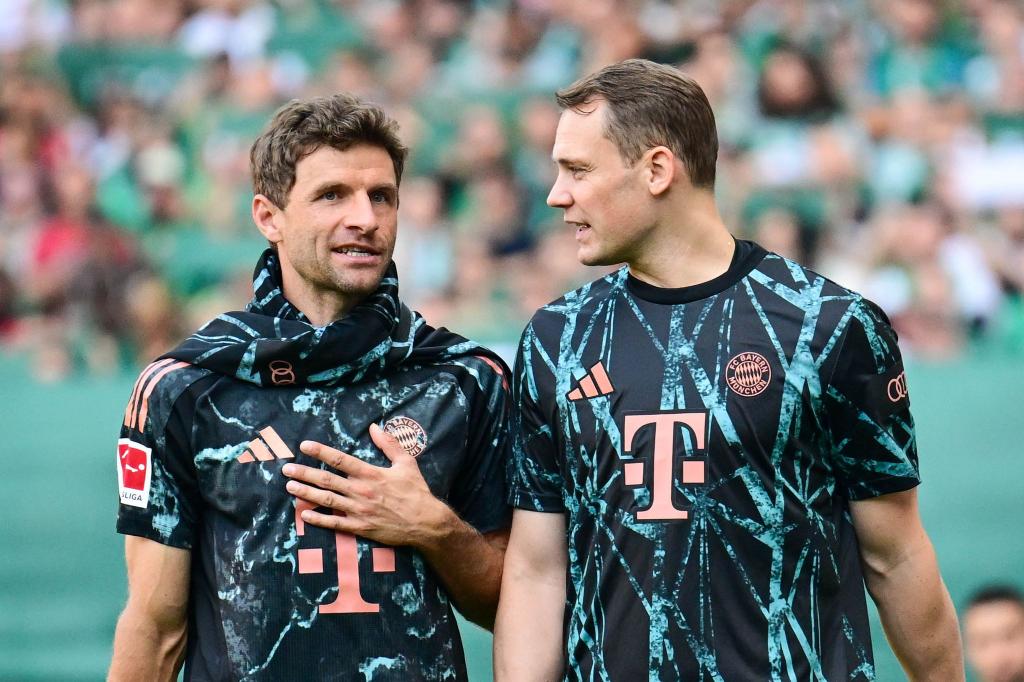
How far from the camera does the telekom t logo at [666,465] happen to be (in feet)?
9.28

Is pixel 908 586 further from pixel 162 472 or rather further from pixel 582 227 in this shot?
pixel 162 472

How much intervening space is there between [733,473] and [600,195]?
0.66 m

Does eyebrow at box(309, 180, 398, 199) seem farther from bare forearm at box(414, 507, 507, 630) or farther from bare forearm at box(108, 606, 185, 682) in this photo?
bare forearm at box(108, 606, 185, 682)

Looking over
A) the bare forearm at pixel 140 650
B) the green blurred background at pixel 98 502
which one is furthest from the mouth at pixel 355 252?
the green blurred background at pixel 98 502

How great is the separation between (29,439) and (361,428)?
4.75m

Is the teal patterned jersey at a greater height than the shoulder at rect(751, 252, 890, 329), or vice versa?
the shoulder at rect(751, 252, 890, 329)

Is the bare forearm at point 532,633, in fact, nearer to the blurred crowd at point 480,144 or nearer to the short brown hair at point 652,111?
the short brown hair at point 652,111

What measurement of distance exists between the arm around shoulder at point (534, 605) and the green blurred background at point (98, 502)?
3716 mm

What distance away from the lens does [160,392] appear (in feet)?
10.1

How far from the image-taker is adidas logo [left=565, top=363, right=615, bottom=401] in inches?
115

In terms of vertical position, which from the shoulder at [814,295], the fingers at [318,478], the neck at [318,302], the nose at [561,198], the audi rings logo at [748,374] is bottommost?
the fingers at [318,478]

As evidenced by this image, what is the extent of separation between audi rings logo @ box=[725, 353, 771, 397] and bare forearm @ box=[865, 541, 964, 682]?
50 centimetres

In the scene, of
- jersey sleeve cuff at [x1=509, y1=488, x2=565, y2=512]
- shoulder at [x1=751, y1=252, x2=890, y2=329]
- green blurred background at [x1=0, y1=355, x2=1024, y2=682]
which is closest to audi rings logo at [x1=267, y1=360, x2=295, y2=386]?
jersey sleeve cuff at [x1=509, y1=488, x2=565, y2=512]

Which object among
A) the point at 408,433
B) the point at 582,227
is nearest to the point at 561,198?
the point at 582,227
